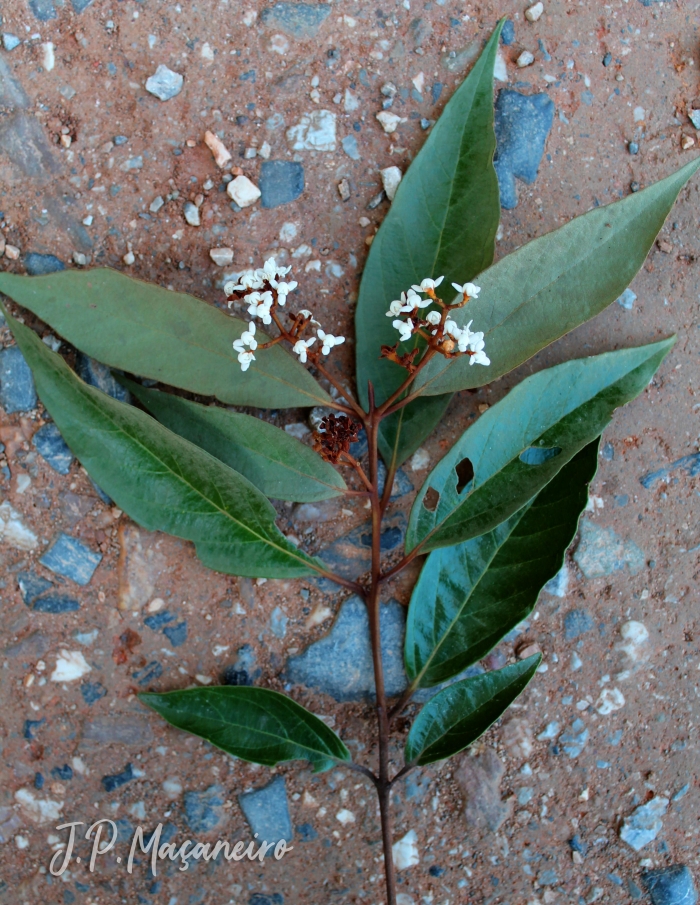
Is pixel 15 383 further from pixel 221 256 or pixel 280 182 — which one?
pixel 280 182

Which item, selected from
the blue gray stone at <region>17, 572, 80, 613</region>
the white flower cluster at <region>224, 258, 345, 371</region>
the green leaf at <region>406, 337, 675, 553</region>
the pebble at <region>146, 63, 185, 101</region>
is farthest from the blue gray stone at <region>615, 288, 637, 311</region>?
the blue gray stone at <region>17, 572, 80, 613</region>

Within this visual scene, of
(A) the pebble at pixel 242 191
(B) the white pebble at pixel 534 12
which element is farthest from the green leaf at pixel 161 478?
(B) the white pebble at pixel 534 12

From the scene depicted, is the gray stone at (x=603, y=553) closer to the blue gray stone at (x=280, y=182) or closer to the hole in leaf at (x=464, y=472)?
the hole in leaf at (x=464, y=472)

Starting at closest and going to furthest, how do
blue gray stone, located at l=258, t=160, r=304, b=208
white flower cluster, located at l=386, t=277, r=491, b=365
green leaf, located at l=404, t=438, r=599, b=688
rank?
1. white flower cluster, located at l=386, t=277, r=491, b=365
2. green leaf, located at l=404, t=438, r=599, b=688
3. blue gray stone, located at l=258, t=160, r=304, b=208

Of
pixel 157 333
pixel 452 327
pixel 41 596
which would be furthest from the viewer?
pixel 41 596

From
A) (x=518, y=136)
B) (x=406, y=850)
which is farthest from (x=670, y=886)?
(x=518, y=136)

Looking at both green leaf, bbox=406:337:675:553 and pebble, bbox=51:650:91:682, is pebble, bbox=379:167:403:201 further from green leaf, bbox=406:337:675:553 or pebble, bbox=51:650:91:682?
pebble, bbox=51:650:91:682

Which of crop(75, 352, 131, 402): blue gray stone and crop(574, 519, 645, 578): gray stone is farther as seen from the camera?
crop(574, 519, 645, 578): gray stone

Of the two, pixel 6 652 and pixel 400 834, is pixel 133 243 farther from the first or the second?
pixel 400 834
